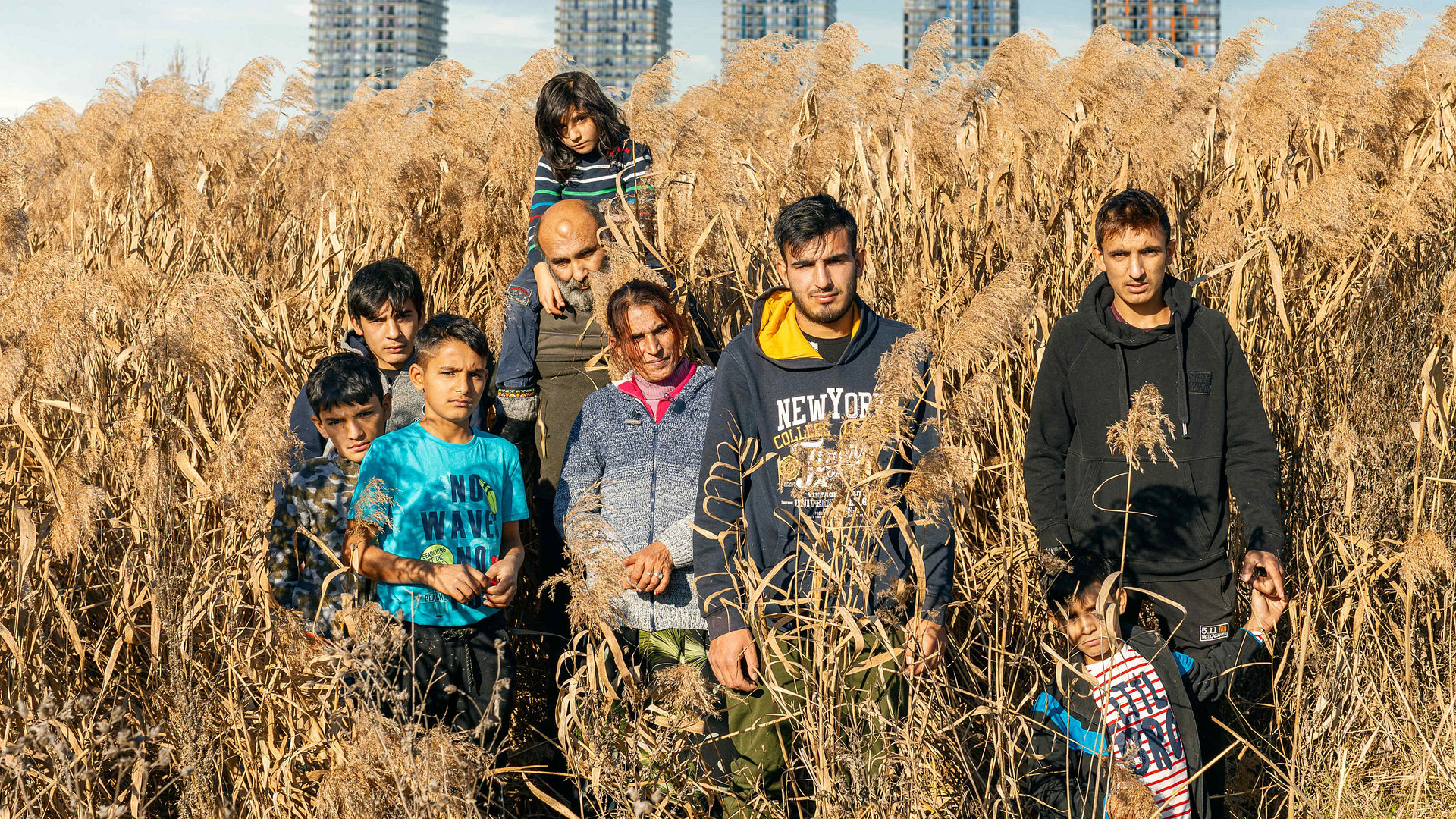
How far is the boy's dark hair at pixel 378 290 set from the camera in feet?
8.80

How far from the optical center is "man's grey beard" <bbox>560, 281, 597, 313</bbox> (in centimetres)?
282

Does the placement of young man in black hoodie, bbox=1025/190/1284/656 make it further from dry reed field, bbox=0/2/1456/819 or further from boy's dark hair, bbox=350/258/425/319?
boy's dark hair, bbox=350/258/425/319

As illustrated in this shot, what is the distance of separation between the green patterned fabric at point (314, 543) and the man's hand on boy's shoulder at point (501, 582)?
273 mm

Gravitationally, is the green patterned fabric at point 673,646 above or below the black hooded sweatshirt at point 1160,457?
below

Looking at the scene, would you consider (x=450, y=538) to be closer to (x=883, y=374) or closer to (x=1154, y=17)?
(x=883, y=374)

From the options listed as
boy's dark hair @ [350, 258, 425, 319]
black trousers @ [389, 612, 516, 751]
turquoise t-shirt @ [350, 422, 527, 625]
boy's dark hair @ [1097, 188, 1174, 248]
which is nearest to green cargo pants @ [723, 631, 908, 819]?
black trousers @ [389, 612, 516, 751]

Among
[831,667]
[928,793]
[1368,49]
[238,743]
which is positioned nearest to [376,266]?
[238,743]

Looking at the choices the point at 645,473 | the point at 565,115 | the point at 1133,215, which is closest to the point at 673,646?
the point at 645,473

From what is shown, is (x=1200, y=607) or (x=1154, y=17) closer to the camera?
(x=1200, y=607)

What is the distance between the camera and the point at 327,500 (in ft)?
7.45

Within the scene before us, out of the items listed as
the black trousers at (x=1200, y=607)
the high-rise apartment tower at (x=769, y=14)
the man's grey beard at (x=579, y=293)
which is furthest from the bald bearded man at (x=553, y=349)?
the high-rise apartment tower at (x=769, y=14)

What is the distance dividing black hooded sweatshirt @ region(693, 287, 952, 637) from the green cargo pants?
0.15 metres

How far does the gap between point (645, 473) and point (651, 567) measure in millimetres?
262

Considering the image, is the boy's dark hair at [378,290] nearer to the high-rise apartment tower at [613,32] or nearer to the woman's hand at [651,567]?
the woman's hand at [651,567]
